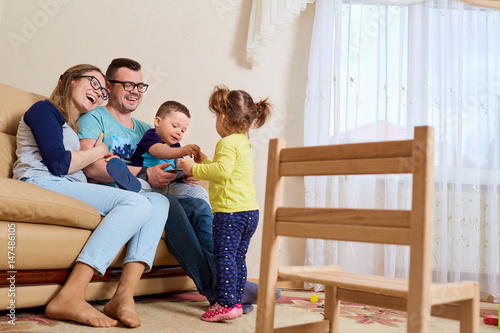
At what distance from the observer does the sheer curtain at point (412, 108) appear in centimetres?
270

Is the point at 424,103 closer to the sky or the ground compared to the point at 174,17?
closer to the ground

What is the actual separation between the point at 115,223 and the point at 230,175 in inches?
17.3

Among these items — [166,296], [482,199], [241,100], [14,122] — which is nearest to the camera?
[241,100]

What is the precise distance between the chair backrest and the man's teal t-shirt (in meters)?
1.08

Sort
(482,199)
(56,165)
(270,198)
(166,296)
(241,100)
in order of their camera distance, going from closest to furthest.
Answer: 1. (270,198)
2. (56,165)
3. (241,100)
4. (166,296)
5. (482,199)

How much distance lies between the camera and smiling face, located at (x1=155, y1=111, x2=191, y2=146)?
195cm

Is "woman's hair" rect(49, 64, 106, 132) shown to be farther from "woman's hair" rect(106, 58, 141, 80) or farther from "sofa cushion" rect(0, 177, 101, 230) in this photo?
"sofa cushion" rect(0, 177, 101, 230)

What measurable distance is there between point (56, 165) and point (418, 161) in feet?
4.07

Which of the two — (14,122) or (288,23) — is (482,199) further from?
(14,122)

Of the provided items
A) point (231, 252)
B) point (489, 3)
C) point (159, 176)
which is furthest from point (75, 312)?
point (489, 3)

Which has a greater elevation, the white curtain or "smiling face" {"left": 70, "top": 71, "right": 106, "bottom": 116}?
the white curtain

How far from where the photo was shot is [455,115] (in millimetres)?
2781

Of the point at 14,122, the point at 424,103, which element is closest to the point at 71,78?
the point at 14,122

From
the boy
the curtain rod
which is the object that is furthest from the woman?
the curtain rod
